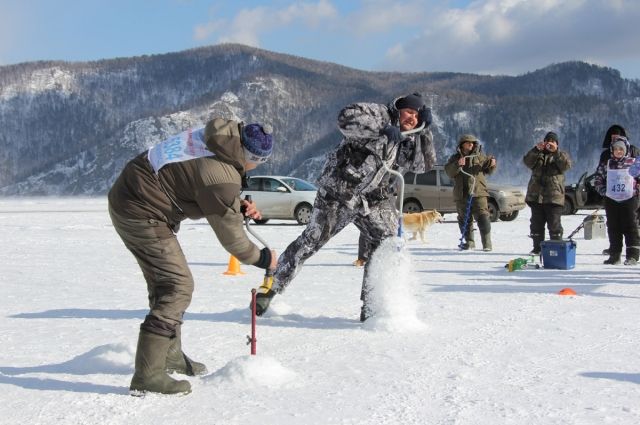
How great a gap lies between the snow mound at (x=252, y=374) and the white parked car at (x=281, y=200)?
16.2m

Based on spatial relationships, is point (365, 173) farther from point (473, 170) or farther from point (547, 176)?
point (473, 170)

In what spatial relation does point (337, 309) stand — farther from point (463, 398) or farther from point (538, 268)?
point (538, 268)

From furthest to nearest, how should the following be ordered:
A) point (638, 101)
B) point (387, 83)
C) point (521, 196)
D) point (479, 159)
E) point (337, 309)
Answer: point (387, 83) → point (638, 101) → point (521, 196) → point (479, 159) → point (337, 309)

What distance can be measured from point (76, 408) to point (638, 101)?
152 metres

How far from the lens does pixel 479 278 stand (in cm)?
803

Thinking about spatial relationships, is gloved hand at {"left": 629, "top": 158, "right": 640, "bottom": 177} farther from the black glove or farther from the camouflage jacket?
the black glove

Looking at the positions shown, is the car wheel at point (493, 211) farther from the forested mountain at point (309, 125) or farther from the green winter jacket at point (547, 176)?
the forested mountain at point (309, 125)

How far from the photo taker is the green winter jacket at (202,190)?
334 centimetres

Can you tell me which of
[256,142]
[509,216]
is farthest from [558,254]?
[509,216]

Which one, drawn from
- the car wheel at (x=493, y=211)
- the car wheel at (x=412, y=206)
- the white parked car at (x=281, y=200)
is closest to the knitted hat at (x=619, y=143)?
the car wheel at (x=493, y=211)

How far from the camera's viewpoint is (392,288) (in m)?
5.08

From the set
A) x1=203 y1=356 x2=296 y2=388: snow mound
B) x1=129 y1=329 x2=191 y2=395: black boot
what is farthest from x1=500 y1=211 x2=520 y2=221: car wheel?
x1=129 y1=329 x2=191 y2=395: black boot

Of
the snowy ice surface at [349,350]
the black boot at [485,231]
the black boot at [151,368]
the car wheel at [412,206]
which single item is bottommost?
the snowy ice surface at [349,350]

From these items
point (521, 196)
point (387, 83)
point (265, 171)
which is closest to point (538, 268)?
point (521, 196)
